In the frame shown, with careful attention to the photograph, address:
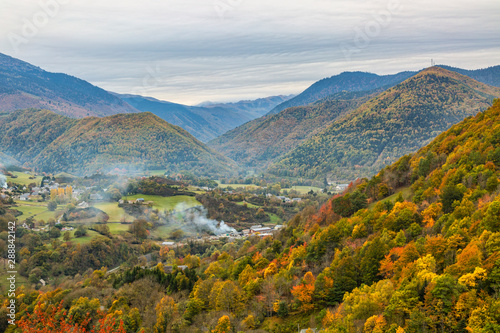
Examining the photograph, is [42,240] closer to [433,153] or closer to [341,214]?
[341,214]

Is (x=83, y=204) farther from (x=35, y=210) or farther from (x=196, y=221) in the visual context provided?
(x=196, y=221)

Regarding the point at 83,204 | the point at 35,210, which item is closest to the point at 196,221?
the point at 83,204

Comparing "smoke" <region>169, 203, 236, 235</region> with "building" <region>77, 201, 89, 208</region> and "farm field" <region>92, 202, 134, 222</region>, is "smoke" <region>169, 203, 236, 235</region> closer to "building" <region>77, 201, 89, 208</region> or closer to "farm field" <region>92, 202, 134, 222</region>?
"farm field" <region>92, 202, 134, 222</region>

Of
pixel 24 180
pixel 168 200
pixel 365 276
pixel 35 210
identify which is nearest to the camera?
pixel 365 276

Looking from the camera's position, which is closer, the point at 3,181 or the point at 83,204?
the point at 83,204

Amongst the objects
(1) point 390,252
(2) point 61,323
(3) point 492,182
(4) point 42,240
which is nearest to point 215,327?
(1) point 390,252

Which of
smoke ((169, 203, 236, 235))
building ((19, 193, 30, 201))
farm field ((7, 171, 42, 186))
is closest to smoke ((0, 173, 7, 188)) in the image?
farm field ((7, 171, 42, 186))

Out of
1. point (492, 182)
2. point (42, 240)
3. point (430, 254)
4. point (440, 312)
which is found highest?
point (492, 182)

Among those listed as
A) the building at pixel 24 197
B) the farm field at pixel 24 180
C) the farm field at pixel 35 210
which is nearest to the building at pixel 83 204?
the farm field at pixel 35 210

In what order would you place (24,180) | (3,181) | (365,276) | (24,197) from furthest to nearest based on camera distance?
(24,180)
(3,181)
(24,197)
(365,276)
